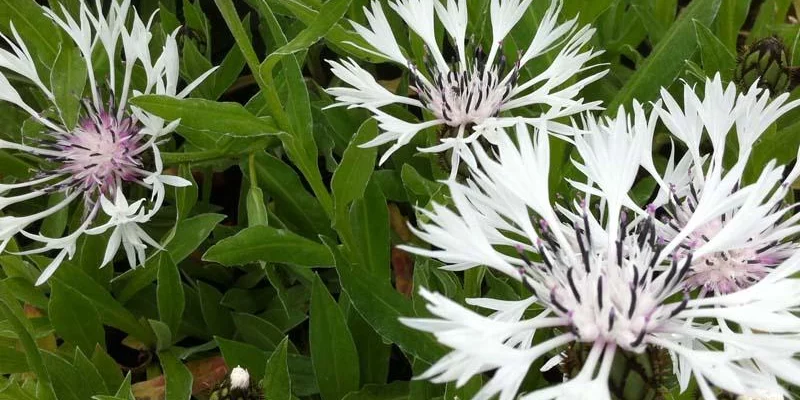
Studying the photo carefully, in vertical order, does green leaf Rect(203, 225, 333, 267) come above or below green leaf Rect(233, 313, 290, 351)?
above

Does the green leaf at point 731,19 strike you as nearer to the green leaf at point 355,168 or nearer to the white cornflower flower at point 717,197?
the white cornflower flower at point 717,197

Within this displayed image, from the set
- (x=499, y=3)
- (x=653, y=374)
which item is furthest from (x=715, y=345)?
(x=499, y=3)

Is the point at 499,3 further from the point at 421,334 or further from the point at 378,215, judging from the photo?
the point at 421,334

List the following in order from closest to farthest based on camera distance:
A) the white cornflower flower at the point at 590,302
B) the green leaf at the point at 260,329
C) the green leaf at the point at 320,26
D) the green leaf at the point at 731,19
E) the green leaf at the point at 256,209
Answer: the white cornflower flower at the point at 590,302 < the green leaf at the point at 320,26 < the green leaf at the point at 256,209 < the green leaf at the point at 260,329 < the green leaf at the point at 731,19

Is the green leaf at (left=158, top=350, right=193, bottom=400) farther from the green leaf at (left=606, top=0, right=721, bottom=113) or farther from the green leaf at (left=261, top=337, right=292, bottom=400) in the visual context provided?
the green leaf at (left=606, top=0, right=721, bottom=113)

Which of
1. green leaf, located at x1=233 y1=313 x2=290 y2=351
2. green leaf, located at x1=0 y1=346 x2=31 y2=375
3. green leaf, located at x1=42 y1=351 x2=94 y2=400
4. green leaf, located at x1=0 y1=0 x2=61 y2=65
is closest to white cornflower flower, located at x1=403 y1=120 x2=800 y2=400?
green leaf, located at x1=233 y1=313 x2=290 y2=351

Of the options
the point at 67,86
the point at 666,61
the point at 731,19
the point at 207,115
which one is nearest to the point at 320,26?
the point at 207,115

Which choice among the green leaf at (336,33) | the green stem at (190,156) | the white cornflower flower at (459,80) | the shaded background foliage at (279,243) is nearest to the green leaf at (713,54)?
the shaded background foliage at (279,243)
